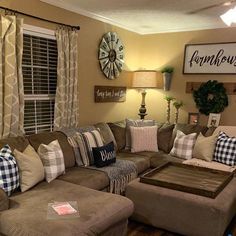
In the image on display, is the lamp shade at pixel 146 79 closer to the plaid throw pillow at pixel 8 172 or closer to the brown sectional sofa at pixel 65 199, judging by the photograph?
the brown sectional sofa at pixel 65 199

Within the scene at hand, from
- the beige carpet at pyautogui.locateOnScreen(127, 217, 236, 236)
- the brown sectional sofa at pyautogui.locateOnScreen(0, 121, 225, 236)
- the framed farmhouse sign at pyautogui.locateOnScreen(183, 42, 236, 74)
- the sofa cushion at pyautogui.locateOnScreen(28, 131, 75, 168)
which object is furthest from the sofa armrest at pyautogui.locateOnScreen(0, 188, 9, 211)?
the framed farmhouse sign at pyautogui.locateOnScreen(183, 42, 236, 74)

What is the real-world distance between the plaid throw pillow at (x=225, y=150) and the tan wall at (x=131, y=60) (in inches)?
39.9

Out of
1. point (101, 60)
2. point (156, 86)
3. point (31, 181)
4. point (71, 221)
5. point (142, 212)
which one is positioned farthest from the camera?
point (156, 86)

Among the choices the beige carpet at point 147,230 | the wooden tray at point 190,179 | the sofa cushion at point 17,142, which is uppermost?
the sofa cushion at point 17,142

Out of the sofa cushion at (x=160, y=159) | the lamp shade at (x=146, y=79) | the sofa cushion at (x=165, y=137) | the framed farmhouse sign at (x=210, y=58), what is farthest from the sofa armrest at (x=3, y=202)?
the framed farmhouse sign at (x=210, y=58)

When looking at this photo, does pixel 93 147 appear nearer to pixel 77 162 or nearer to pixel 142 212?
pixel 77 162

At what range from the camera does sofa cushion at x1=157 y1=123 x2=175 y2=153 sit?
422cm

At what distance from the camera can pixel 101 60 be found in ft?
14.2

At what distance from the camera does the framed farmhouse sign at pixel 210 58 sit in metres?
4.43

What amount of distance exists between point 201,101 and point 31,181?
3.03 m

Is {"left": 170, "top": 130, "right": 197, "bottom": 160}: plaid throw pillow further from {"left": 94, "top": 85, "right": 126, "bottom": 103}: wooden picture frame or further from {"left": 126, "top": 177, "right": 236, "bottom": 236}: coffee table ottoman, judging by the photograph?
{"left": 94, "top": 85, "right": 126, "bottom": 103}: wooden picture frame

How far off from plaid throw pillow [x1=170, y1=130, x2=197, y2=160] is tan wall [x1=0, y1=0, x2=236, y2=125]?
981 millimetres

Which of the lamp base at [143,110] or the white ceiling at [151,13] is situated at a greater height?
the white ceiling at [151,13]

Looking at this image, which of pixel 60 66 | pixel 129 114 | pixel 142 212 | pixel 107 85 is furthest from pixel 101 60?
pixel 142 212
